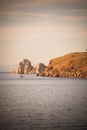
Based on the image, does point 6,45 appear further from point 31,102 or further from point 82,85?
point 82,85

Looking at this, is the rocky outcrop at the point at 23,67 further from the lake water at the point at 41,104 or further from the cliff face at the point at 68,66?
the cliff face at the point at 68,66

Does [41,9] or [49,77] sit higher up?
[41,9]

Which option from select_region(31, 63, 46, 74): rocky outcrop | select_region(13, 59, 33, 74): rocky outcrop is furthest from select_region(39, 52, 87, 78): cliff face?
select_region(13, 59, 33, 74): rocky outcrop

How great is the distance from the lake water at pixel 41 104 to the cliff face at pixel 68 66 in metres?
0.10

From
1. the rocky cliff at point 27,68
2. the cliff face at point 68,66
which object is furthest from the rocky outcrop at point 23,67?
the cliff face at point 68,66

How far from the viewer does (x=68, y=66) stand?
4.86m

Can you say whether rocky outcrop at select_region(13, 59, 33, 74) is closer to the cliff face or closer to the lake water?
the lake water

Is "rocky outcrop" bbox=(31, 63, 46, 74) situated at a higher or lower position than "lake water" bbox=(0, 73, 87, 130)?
higher

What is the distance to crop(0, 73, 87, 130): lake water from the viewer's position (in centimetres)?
446

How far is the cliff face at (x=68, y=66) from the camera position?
474 centimetres

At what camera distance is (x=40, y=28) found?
15.5 feet

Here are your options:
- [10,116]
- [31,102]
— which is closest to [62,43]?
[31,102]

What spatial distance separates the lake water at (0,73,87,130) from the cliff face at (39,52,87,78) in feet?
0.33

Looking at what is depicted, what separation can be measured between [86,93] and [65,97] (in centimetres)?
31
